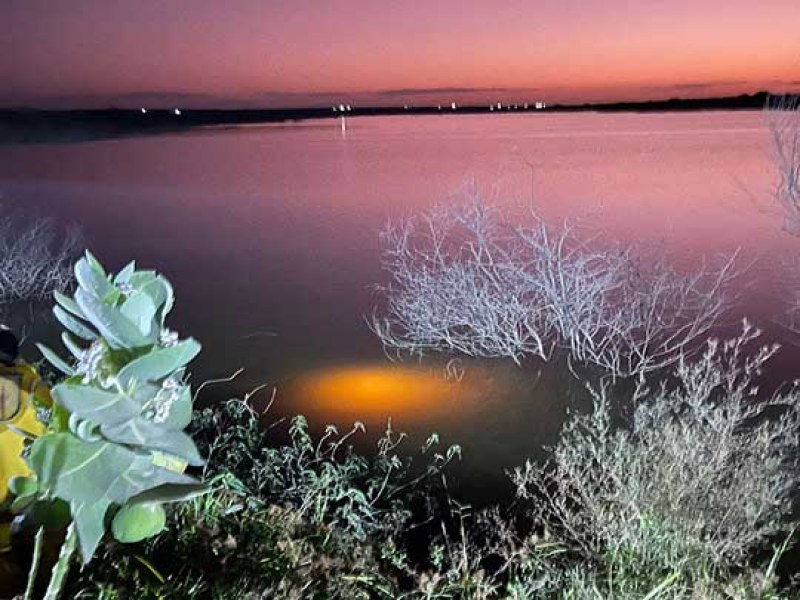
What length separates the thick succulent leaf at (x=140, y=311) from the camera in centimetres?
75

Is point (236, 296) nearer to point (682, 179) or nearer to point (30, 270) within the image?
point (30, 270)

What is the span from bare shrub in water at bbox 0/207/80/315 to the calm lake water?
65 millimetres

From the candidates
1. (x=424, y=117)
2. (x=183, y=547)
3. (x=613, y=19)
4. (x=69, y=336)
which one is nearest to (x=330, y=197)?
(x=424, y=117)

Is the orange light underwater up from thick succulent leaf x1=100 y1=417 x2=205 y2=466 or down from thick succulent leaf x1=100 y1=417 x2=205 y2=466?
down

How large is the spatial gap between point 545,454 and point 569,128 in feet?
3.11

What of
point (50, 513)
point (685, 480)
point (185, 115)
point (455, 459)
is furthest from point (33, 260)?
point (50, 513)

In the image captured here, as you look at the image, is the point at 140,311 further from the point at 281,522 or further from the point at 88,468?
the point at 281,522

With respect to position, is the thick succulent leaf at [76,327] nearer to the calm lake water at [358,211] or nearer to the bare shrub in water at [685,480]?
the bare shrub in water at [685,480]

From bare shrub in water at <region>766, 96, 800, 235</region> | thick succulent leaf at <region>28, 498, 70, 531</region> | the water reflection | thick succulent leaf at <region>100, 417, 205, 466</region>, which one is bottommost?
the water reflection

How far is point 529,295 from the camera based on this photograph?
299 centimetres

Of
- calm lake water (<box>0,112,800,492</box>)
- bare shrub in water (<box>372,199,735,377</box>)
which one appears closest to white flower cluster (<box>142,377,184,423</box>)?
calm lake water (<box>0,112,800,492</box>)

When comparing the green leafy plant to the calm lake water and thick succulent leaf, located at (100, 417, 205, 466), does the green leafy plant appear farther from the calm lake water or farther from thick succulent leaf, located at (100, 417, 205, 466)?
the calm lake water

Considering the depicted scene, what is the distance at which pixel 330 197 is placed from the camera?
3.03m

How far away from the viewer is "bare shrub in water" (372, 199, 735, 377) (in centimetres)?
276
